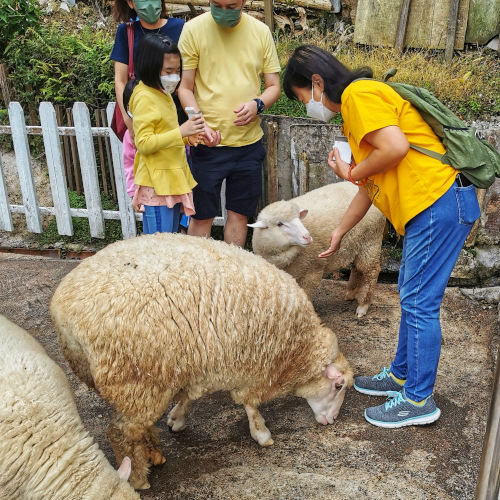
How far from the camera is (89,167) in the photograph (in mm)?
5531

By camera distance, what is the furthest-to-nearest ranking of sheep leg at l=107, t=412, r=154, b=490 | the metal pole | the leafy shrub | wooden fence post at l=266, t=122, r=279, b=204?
the leafy shrub < wooden fence post at l=266, t=122, r=279, b=204 < sheep leg at l=107, t=412, r=154, b=490 < the metal pole

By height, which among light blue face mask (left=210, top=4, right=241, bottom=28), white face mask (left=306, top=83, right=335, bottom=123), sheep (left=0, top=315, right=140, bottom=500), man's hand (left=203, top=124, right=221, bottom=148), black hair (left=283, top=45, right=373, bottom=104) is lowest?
sheep (left=0, top=315, right=140, bottom=500)

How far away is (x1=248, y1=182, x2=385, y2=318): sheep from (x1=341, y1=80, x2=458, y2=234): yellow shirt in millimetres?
1119

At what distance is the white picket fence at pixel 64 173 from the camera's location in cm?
543

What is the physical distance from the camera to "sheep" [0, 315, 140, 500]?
2.14 metres

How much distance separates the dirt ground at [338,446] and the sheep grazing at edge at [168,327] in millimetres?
288

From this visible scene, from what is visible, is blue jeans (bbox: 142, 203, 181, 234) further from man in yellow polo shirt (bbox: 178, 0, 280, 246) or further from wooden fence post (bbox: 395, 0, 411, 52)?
wooden fence post (bbox: 395, 0, 411, 52)

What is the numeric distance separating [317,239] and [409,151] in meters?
1.54

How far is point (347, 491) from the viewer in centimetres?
272

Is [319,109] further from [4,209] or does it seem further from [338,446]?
[4,209]

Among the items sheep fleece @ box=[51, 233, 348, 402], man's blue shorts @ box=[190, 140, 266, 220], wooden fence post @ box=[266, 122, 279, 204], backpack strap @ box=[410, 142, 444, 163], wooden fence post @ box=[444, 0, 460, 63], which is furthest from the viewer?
wooden fence post @ box=[444, 0, 460, 63]

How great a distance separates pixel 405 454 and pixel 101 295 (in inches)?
72.0

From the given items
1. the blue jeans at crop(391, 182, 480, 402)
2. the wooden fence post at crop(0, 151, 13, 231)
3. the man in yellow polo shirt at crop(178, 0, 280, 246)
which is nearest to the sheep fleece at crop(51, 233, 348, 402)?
the blue jeans at crop(391, 182, 480, 402)

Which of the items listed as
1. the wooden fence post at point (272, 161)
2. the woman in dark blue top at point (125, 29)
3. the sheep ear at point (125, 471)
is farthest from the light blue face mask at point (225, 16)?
the sheep ear at point (125, 471)
